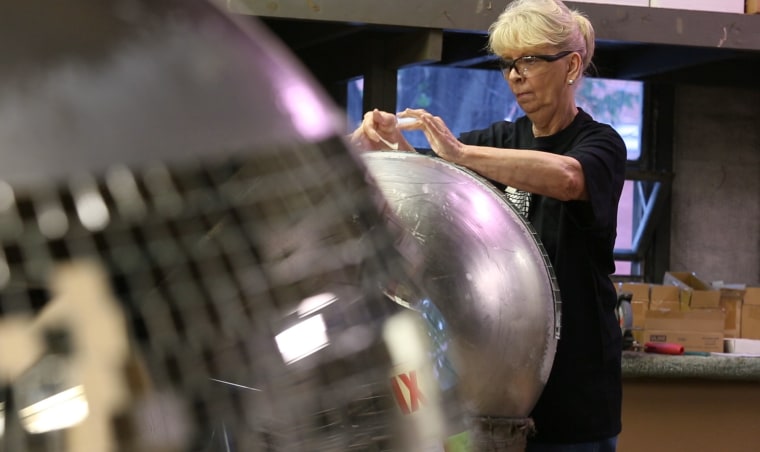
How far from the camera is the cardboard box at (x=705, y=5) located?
297 cm

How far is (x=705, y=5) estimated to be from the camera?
3004mm

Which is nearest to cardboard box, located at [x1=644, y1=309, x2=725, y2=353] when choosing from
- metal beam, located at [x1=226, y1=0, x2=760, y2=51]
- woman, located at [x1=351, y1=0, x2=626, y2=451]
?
metal beam, located at [x1=226, y1=0, x2=760, y2=51]

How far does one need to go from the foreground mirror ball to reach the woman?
879mm

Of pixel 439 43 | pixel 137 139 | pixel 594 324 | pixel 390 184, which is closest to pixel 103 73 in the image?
pixel 137 139

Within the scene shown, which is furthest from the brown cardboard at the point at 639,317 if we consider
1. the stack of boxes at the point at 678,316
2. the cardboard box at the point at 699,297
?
the cardboard box at the point at 699,297

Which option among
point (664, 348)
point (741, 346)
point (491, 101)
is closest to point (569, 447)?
point (664, 348)

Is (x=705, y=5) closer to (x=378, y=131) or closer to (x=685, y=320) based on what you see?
(x=685, y=320)

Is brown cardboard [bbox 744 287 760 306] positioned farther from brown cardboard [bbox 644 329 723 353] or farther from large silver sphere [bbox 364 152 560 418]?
large silver sphere [bbox 364 152 560 418]

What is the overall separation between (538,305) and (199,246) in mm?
889

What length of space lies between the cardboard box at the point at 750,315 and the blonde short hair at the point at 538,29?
6.68 ft

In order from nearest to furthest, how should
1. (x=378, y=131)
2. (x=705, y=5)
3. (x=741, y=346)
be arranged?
(x=378, y=131) → (x=705, y=5) → (x=741, y=346)

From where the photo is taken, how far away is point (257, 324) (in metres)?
0.37

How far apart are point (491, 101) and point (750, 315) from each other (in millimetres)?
1542

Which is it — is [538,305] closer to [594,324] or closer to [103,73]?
[594,324]
